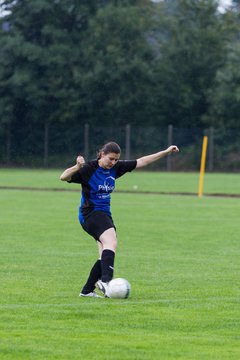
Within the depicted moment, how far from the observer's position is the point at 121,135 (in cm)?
5625

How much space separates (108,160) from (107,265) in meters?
1.13

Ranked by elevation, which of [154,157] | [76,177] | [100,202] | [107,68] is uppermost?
[107,68]

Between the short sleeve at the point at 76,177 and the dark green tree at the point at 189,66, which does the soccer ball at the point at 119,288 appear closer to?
the short sleeve at the point at 76,177

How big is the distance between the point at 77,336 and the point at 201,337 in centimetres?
103

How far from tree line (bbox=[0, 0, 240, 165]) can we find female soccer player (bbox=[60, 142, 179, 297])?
157 feet

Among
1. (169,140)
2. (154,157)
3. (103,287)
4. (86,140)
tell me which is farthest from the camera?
(86,140)

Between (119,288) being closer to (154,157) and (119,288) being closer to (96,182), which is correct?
(96,182)

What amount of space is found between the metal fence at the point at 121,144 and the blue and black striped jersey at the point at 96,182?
42908mm

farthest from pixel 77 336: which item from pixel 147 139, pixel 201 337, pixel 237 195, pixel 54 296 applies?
pixel 147 139

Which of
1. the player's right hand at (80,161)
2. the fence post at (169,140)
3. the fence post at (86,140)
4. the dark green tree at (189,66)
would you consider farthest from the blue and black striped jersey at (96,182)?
the dark green tree at (189,66)

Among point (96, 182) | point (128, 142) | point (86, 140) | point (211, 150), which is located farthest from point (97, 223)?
point (86, 140)

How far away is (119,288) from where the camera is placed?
34.2 feet

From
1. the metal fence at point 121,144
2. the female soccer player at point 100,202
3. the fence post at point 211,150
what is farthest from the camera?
the metal fence at point 121,144

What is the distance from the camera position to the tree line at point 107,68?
60.1m
